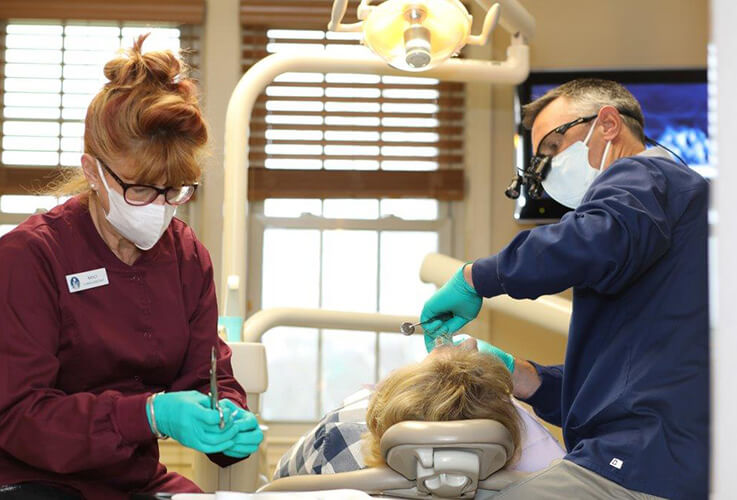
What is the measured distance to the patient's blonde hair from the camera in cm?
161

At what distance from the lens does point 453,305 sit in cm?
185

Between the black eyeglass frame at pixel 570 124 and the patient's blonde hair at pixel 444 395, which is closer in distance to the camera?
the patient's blonde hair at pixel 444 395

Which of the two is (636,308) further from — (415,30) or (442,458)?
(415,30)

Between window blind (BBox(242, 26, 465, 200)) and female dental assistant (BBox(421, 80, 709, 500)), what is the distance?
1.99m

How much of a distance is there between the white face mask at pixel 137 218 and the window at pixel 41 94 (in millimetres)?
2156

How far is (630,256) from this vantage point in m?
1.51

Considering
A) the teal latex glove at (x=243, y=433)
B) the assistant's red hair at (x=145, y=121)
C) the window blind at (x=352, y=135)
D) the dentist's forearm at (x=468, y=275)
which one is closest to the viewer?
the teal latex glove at (x=243, y=433)

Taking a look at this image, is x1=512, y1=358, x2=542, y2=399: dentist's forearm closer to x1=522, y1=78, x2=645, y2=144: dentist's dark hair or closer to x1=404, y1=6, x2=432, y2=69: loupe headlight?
x1=522, y1=78, x2=645, y2=144: dentist's dark hair

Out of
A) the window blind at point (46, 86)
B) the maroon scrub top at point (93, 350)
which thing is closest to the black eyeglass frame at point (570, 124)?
the maroon scrub top at point (93, 350)

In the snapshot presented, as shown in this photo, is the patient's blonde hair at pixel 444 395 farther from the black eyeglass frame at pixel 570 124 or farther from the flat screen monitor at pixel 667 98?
the flat screen monitor at pixel 667 98

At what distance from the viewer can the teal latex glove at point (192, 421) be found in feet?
4.79

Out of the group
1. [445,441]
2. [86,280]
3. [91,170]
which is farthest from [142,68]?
[445,441]

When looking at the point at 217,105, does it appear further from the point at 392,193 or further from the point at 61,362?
the point at 61,362

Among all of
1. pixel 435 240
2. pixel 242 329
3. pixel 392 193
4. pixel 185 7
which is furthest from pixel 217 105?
pixel 242 329
